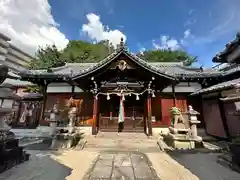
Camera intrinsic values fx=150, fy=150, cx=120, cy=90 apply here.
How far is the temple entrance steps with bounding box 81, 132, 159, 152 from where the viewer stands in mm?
7629

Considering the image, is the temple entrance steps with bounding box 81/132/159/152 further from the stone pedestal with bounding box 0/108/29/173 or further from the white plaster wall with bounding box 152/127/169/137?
the stone pedestal with bounding box 0/108/29/173

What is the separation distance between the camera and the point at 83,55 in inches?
1242

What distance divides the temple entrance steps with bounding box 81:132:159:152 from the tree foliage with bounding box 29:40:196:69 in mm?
16100

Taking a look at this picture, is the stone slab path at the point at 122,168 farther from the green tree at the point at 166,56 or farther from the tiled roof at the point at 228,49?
the green tree at the point at 166,56

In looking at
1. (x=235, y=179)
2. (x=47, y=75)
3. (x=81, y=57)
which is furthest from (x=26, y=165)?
(x=81, y=57)

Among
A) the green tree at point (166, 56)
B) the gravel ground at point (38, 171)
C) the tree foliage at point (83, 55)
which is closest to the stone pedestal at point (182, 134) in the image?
the gravel ground at point (38, 171)

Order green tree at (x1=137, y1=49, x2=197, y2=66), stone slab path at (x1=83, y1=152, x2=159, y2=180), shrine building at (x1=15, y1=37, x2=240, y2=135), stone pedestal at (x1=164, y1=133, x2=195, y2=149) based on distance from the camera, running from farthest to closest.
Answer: green tree at (x1=137, y1=49, x2=197, y2=66) → shrine building at (x1=15, y1=37, x2=240, y2=135) → stone pedestal at (x1=164, y1=133, x2=195, y2=149) → stone slab path at (x1=83, y1=152, x2=159, y2=180)

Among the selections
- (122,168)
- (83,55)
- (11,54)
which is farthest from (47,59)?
(11,54)

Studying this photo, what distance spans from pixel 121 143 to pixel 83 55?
26.5 m

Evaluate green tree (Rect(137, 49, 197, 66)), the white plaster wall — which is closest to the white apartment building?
green tree (Rect(137, 49, 197, 66))

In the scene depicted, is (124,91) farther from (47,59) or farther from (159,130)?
(47,59)

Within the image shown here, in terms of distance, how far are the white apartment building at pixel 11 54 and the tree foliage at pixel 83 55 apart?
27.8 m

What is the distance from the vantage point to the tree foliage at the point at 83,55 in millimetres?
21703

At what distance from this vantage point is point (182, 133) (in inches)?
315
